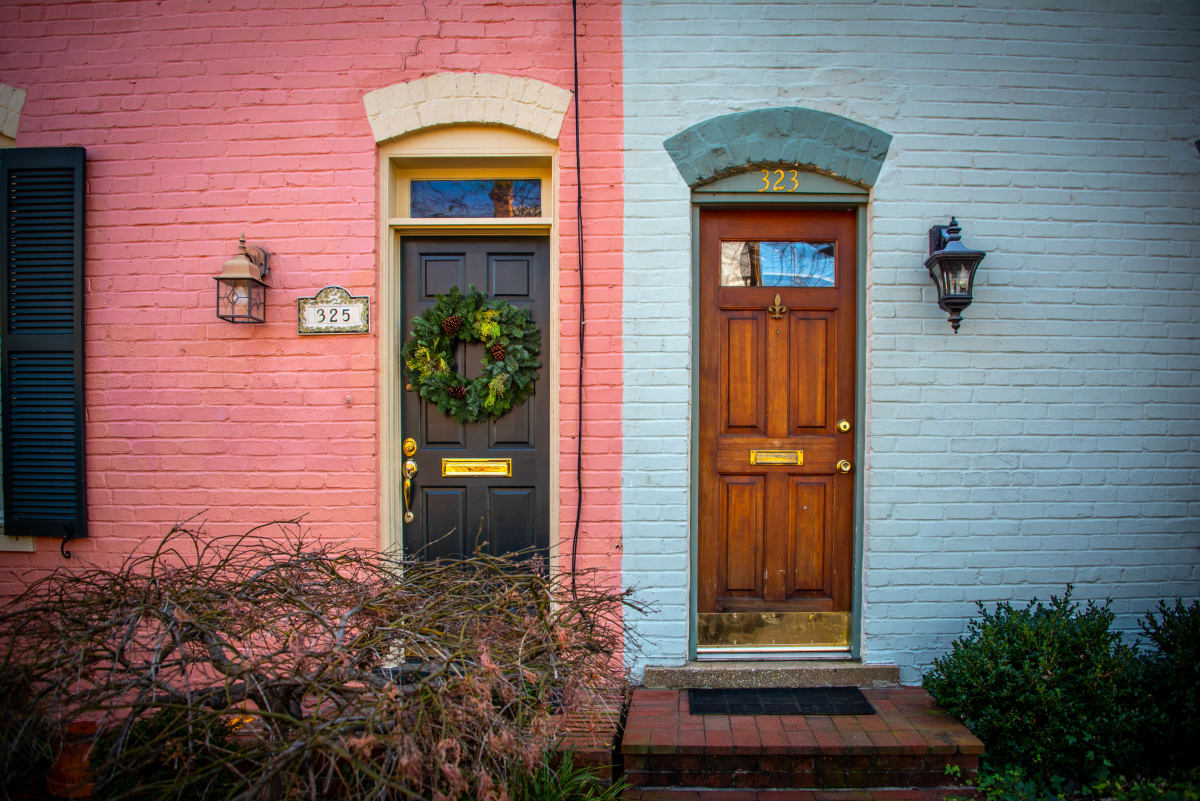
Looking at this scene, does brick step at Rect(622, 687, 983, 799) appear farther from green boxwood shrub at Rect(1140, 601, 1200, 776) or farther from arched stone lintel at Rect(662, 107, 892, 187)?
arched stone lintel at Rect(662, 107, 892, 187)

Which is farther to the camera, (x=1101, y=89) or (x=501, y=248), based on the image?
(x=501, y=248)

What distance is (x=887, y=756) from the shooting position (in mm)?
2949

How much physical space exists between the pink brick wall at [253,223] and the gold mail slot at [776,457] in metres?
0.81

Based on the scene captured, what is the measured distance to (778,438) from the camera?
374 centimetres

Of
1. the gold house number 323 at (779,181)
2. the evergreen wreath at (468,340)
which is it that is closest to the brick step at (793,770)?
the evergreen wreath at (468,340)

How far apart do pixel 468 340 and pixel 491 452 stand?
68cm

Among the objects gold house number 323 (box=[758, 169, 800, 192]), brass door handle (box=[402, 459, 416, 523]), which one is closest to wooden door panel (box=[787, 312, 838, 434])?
gold house number 323 (box=[758, 169, 800, 192])

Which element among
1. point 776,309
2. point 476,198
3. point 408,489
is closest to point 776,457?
point 776,309

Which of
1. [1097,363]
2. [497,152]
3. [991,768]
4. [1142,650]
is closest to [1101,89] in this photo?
[1097,363]

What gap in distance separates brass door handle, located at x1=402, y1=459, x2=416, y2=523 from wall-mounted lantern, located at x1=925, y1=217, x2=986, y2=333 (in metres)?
3.13

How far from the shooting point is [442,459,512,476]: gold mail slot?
3834 mm

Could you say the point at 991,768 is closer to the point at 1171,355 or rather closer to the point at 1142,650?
the point at 1142,650

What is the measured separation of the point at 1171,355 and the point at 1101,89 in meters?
1.55

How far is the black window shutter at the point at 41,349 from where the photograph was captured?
3.73 m
